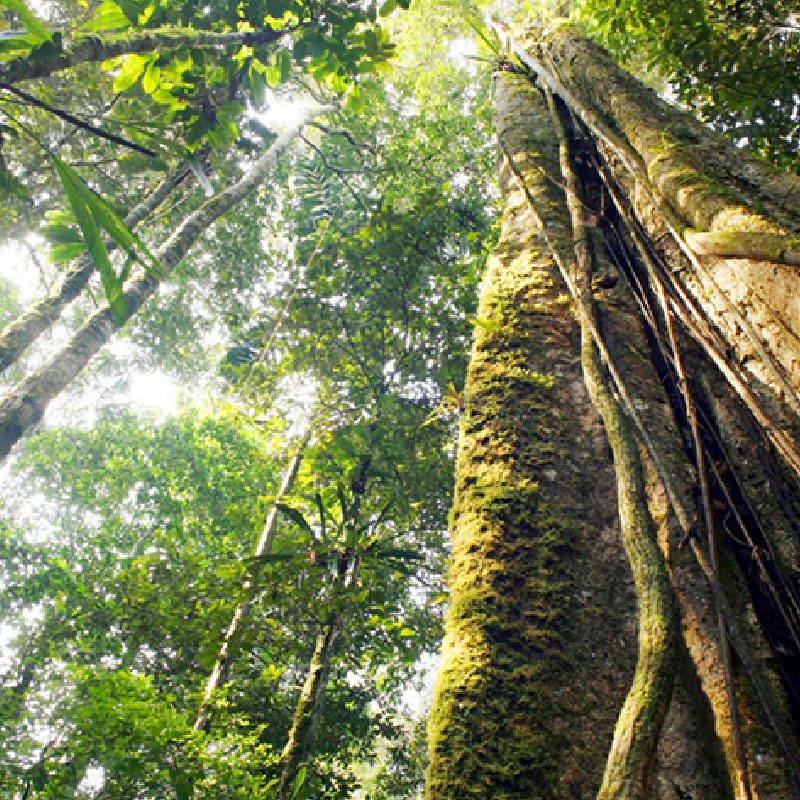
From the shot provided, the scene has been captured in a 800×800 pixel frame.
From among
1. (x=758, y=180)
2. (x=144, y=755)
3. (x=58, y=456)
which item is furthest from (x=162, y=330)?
(x=758, y=180)

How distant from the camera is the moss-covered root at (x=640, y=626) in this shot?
2.38ft

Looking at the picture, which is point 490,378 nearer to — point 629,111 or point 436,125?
point 629,111

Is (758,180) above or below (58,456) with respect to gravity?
below

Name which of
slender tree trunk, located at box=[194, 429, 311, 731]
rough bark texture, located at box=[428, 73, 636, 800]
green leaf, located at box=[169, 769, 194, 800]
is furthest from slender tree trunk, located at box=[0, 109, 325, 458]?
green leaf, located at box=[169, 769, 194, 800]

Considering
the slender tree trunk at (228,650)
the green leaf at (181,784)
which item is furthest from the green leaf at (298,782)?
the slender tree trunk at (228,650)

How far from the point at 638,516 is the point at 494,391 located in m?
0.68

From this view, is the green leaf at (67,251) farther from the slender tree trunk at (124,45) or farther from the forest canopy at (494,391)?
the slender tree trunk at (124,45)

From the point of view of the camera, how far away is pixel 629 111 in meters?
2.23

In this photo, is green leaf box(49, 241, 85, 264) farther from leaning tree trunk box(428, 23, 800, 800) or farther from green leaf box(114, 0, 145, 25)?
leaning tree trunk box(428, 23, 800, 800)

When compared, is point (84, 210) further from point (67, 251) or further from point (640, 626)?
point (640, 626)

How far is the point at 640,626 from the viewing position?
0.91m

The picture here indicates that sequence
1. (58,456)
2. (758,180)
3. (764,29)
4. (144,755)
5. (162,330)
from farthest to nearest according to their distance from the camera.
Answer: (58,456)
(162,330)
(764,29)
(144,755)
(758,180)

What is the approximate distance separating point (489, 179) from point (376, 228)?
9.62 ft

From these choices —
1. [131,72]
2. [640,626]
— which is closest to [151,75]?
[131,72]
